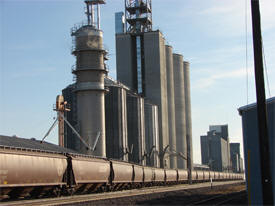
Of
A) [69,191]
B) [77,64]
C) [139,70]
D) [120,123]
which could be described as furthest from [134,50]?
[69,191]

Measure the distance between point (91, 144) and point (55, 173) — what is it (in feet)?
133

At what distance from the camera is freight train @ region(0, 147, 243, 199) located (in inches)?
1010

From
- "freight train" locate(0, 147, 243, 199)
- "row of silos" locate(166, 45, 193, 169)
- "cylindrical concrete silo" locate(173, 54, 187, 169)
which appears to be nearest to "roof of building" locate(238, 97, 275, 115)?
"freight train" locate(0, 147, 243, 199)

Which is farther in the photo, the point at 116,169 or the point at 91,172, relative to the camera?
the point at 116,169

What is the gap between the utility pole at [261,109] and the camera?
1296 cm

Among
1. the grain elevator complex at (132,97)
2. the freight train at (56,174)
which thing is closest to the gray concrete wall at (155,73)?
the grain elevator complex at (132,97)

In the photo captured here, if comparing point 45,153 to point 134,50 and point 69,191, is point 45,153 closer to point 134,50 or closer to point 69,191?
point 69,191

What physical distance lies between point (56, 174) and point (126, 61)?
9554 cm

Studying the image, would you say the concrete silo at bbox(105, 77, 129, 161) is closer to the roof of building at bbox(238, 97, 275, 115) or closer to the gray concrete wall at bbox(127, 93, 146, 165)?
the gray concrete wall at bbox(127, 93, 146, 165)

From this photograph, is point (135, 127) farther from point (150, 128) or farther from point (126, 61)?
point (126, 61)

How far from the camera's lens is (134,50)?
127m

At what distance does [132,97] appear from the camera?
4181 inches

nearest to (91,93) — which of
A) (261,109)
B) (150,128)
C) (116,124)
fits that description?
(116,124)

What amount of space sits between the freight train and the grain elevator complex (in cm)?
2316
